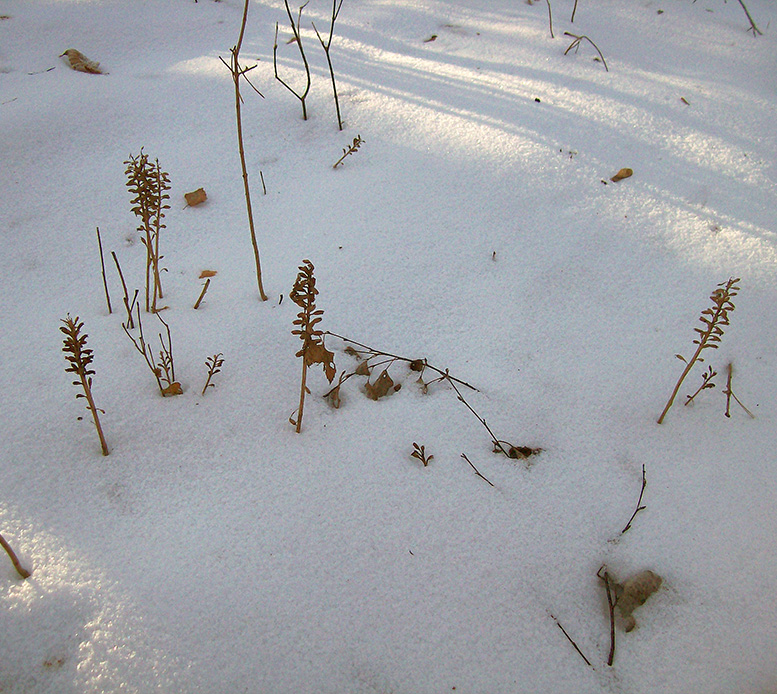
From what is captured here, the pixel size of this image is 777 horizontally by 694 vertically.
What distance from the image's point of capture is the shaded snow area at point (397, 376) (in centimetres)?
110

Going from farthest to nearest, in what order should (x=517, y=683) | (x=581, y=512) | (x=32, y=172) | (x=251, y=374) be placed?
(x=32, y=172), (x=251, y=374), (x=581, y=512), (x=517, y=683)

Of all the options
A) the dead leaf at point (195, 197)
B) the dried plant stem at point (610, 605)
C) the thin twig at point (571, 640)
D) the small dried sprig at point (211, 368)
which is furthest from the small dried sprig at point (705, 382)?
the dead leaf at point (195, 197)

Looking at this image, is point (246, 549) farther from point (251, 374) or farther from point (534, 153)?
point (534, 153)

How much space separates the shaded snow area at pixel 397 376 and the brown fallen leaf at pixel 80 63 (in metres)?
0.06

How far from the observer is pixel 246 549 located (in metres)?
1.20

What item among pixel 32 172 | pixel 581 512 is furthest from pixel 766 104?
pixel 32 172

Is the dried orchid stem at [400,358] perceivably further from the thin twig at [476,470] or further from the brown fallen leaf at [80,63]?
the brown fallen leaf at [80,63]

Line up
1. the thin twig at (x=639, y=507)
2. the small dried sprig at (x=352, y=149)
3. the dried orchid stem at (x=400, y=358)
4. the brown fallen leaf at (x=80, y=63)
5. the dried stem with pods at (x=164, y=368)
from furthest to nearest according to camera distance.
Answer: the brown fallen leaf at (x=80, y=63) < the small dried sprig at (x=352, y=149) < the dried orchid stem at (x=400, y=358) < the dried stem with pods at (x=164, y=368) < the thin twig at (x=639, y=507)

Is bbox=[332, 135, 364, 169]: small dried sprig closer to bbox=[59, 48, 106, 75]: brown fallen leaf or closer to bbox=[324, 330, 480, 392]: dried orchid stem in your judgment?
bbox=[324, 330, 480, 392]: dried orchid stem

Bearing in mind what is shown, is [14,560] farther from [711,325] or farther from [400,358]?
[711,325]

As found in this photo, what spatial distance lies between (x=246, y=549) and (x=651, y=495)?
98 cm

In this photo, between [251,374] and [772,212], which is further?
[772,212]

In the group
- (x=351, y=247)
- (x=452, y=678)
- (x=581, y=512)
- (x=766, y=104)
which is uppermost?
(x=766, y=104)

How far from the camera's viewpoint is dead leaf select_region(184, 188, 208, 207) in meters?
2.16
